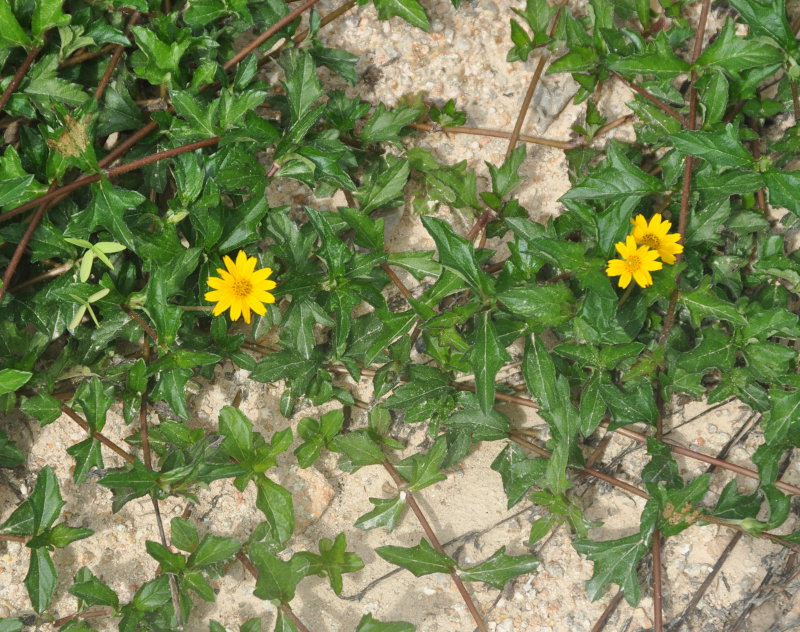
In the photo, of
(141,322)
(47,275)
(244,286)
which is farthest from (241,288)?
(47,275)

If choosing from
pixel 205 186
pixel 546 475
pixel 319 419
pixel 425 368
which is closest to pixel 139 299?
pixel 205 186

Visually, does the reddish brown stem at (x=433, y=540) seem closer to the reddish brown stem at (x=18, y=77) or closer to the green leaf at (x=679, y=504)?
the green leaf at (x=679, y=504)

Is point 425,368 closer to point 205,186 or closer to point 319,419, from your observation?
point 319,419

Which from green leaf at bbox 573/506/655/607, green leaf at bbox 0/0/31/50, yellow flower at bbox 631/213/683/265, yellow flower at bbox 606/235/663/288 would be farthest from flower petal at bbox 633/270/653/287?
green leaf at bbox 0/0/31/50

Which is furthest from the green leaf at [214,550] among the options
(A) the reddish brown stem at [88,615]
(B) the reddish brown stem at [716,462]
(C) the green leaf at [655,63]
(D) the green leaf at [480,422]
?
(C) the green leaf at [655,63]

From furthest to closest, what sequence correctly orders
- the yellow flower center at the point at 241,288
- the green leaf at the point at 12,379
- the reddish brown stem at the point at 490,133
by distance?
the reddish brown stem at the point at 490,133
the yellow flower center at the point at 241,288
the green leaf at the point at 12,379

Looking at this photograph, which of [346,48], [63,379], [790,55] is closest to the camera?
[790,55]
